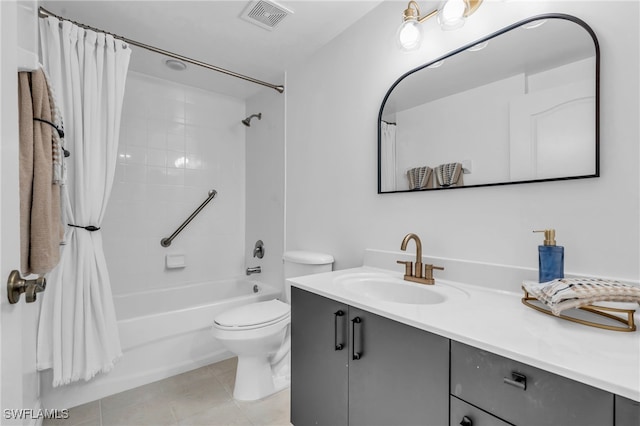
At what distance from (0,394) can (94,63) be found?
69.0 inches

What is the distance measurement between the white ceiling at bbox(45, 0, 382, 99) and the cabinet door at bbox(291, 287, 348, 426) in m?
1.57

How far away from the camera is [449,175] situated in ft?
4.45

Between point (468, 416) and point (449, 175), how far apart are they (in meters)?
0.93

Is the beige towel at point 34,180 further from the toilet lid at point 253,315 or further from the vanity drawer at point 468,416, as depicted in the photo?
the vanity drawer at point 468,416

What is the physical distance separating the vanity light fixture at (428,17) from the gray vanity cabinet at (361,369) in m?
1.20

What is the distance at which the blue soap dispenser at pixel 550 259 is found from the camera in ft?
3.16

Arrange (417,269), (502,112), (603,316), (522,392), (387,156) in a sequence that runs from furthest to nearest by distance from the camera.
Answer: (387,156) → (417,269) → (502,112) → (603,316) → (522,392)

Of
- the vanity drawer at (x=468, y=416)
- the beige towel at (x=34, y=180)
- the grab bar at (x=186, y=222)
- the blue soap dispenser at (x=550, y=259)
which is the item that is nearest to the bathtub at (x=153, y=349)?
the grab bar at (x=186, y=222)

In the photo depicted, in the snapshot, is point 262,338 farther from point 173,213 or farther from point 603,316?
point 173,213

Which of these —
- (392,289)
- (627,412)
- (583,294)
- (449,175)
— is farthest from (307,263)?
(627,412)

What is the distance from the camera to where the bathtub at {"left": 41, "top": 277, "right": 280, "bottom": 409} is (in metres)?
1.70

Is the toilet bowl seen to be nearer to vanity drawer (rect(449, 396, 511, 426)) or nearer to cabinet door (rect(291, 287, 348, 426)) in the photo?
cabinet door (rect(291, 287, 348, 426))

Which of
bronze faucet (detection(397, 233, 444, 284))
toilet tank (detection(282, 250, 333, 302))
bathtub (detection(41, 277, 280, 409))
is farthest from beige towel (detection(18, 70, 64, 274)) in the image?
bronze faucet (detection(397, 233, 444, 284))

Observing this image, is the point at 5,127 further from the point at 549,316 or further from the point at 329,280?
the point at 549,316
